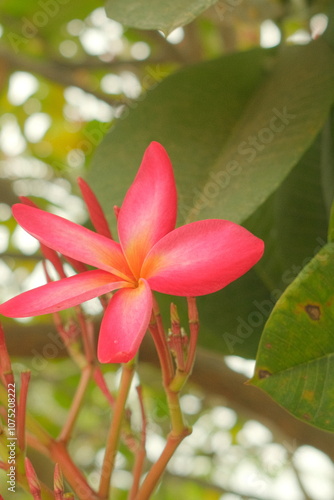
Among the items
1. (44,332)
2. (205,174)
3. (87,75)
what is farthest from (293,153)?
(87,75)

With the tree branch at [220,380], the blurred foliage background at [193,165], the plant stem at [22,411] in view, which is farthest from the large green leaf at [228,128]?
the tree branch at [220,380]

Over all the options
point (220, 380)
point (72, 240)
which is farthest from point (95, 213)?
point (220, 380)

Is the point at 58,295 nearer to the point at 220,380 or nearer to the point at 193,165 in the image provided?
the point at 193,165

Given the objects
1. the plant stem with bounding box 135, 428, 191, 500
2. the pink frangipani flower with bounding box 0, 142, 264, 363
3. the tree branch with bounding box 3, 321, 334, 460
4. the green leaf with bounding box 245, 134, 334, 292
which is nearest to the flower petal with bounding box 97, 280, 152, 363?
the pink frangipani flower with bounding box 0, 142, 264, 363

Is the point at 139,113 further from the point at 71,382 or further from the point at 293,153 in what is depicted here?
the point at 71,382

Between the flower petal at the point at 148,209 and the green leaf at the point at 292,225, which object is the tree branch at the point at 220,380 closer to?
the green leaf at the point at 292,225
